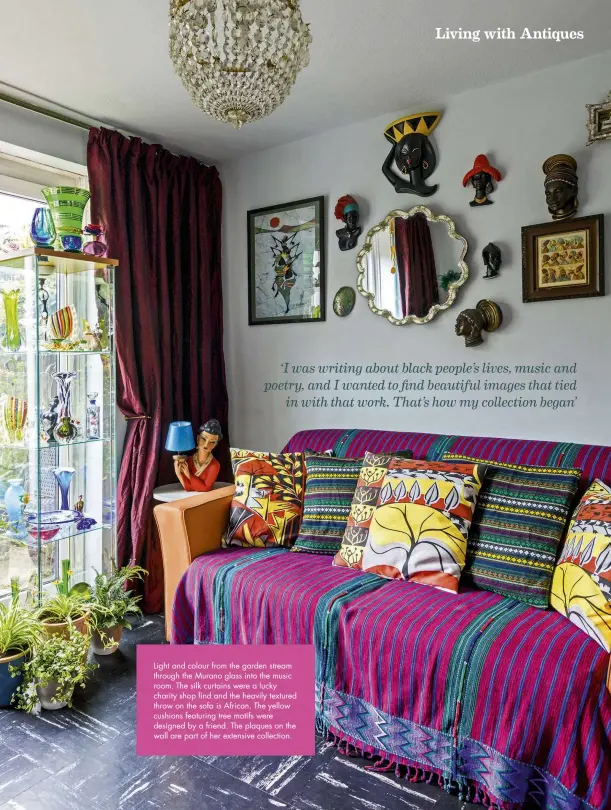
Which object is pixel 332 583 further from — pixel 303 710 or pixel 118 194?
pixel 118 194

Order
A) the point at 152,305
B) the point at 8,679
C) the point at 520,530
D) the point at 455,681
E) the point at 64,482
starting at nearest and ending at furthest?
the point at 455,681 < the point at 520,530 < the point at 8,679 < the point at 64,482 < the point at 152,305

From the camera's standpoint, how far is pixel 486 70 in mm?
2566

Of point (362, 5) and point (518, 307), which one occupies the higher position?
point (362, 5)

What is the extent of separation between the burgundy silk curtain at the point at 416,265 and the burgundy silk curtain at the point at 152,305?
1.17 m

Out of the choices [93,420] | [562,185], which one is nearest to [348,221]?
[562,185]

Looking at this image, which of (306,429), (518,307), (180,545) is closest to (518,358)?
(518,307)

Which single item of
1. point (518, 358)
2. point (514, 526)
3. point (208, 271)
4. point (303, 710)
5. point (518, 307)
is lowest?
point (303, 710)

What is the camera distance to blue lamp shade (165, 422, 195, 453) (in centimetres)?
308

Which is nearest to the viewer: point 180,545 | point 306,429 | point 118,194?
point 180,545

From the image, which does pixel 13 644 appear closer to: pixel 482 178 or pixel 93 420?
pixel 93 420

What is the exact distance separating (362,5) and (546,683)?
7.12 feet

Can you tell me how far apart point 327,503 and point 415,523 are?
46cm

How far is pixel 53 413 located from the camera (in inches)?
105

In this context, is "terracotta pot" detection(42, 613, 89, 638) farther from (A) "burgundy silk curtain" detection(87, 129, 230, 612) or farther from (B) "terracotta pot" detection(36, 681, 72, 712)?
(A) "burgundy silk curtain" detection(87, 129, 230, 612)
